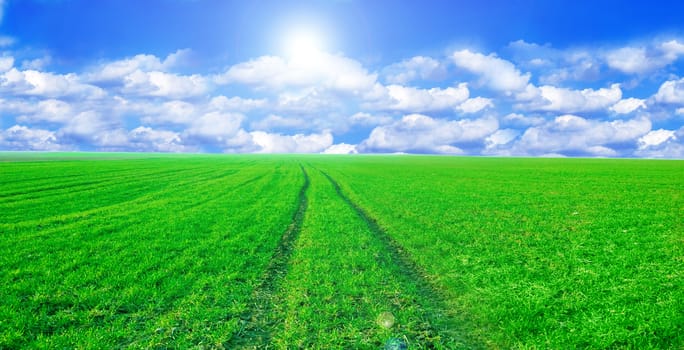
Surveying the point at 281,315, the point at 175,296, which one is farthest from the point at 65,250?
the point at 281,315

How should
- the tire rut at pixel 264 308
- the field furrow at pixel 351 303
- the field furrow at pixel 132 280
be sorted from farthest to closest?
1. the field furrow at pixel 132 280
2. the field furrow at pixel 351 303
3. the tire rut at pixel 264 308

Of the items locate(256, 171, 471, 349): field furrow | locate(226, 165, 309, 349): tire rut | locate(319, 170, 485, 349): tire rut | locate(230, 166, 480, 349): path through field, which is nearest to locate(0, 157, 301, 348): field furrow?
locate(226, 165, 309, 349): tire rut

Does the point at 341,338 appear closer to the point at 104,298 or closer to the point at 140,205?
the point at 104,298

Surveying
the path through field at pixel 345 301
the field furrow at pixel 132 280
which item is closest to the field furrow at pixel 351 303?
the path through field at pixel 345 301

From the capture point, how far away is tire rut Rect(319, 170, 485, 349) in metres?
7.93

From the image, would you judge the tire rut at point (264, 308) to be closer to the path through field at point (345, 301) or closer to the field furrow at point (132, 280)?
the path through field at point (345, 301)

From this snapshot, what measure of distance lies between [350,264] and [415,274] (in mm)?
2403

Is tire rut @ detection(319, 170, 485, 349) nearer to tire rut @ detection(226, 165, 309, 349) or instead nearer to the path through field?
the path through field

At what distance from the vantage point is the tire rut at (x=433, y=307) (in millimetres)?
7930

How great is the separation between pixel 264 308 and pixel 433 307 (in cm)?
468

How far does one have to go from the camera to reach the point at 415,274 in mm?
12328

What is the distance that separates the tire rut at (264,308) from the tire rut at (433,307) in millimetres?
3873

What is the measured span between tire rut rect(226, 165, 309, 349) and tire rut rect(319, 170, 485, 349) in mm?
3873

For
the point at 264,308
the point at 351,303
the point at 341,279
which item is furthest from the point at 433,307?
→ the point at 264,308
